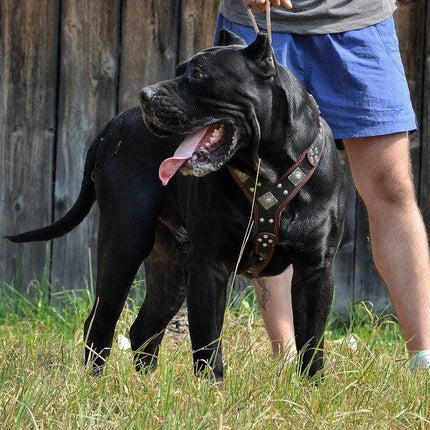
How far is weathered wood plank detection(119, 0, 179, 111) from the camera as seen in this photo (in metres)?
5.63

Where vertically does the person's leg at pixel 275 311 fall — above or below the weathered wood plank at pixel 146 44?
below

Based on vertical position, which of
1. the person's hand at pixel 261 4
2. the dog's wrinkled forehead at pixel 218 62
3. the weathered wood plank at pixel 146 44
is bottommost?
the weathered wood plank at pixel 146 44

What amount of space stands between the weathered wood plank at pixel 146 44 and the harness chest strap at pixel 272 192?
87.7 inches

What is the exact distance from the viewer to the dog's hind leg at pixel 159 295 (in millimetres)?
4305

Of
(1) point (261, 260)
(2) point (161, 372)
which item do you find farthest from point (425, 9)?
(2) point (161, 372)

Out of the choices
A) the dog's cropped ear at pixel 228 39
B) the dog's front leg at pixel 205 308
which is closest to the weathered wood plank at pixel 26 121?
the dog's cropped ear at pixel 228 39

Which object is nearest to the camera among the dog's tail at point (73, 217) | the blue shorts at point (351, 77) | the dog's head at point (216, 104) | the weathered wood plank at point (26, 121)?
the dog's head at point (216, 104)

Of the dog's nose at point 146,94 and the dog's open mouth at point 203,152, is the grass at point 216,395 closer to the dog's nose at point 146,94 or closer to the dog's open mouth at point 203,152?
the dog's open mouth at point 203,152

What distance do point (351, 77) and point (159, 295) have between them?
1.16m

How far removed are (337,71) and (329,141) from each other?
535mm

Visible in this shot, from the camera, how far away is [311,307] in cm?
366

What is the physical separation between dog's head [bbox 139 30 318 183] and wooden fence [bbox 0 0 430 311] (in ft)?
7.39

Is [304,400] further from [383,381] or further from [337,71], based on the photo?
[337,71]

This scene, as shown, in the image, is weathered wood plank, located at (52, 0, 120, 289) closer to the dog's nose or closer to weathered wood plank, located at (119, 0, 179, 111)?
weathered wood plank, located at (119, 0, 179, 111)
